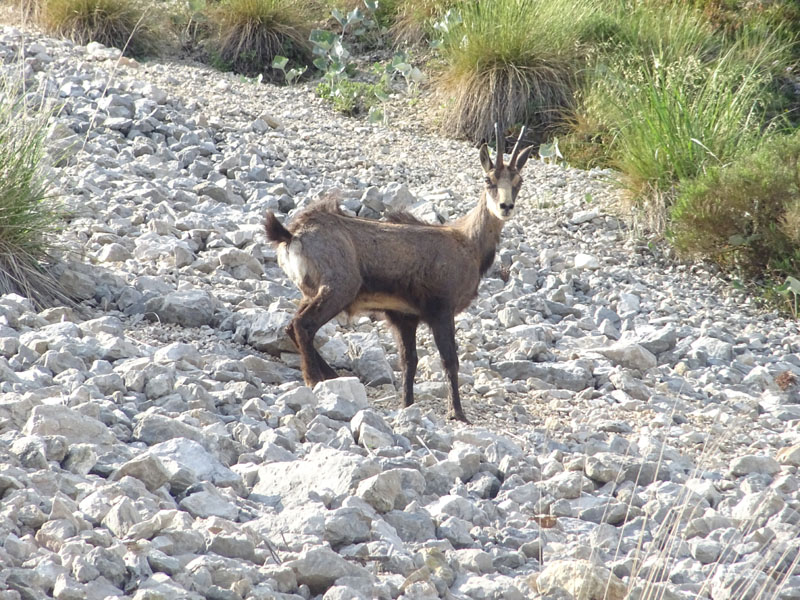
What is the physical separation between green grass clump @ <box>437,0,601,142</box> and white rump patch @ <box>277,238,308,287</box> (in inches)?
223

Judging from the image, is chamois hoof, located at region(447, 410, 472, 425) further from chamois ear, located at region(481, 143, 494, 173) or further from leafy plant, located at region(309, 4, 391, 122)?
leafy plant, located at region(309, 4, 391, 122)

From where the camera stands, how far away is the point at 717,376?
260 inches

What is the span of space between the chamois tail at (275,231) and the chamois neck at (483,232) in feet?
4.19

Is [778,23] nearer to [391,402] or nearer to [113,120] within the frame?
[113,120]

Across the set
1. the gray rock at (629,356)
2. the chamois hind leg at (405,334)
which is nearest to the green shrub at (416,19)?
the gray rock at (629,356)

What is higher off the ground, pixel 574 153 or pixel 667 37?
pixel 667 37

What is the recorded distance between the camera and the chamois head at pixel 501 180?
6.20 m

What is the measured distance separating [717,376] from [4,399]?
14.7ft

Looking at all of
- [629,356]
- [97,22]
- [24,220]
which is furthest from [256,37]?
[629,356]

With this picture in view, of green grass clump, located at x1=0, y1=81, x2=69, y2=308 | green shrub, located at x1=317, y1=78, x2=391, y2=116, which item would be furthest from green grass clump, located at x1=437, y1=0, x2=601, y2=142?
green grass clump, located at x1=0, y1=81, x2=69, y2=308

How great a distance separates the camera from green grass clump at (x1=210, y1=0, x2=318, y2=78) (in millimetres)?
13031

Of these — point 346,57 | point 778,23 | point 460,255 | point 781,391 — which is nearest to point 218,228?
point 460,255

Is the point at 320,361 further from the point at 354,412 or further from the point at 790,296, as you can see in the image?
the point at 790,296

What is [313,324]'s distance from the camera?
5.50 meters
